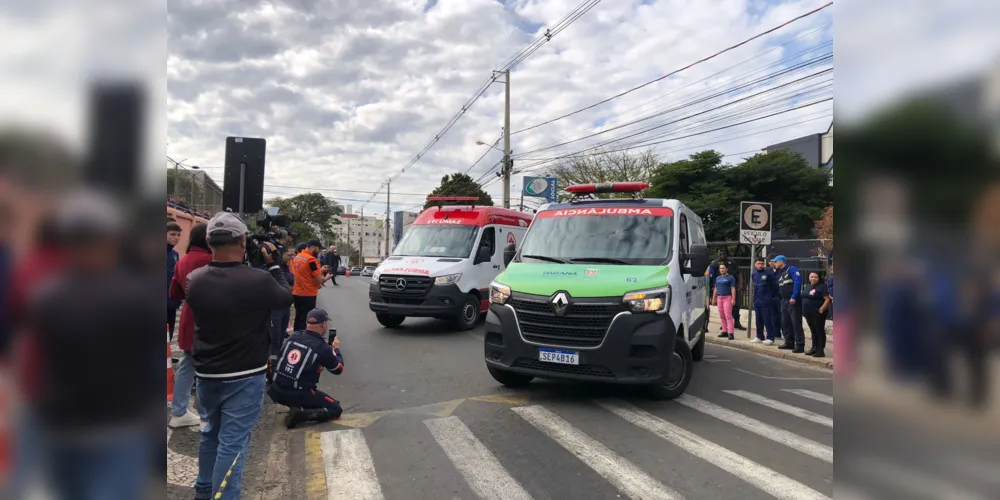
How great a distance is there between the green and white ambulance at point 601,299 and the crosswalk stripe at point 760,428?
0.97 feet

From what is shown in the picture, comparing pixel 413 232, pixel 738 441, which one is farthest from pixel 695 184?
pixel 738 441

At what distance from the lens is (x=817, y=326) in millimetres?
9750

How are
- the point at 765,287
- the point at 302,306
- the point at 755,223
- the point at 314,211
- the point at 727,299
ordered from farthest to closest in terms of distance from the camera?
the point at 314,211
the point at 727,299
the point at 755,223
the point at 765,287
the point at 302,306

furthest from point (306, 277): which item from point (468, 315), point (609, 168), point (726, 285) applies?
point (609, 168)

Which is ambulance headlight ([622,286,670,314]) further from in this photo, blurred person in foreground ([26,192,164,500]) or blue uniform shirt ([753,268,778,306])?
blue uniform shirt ([753,268,778,306])

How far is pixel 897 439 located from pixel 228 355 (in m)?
3.11

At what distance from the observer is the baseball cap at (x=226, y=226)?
3182 millimetres

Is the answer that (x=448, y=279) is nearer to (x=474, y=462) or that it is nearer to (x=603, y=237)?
(x=603, y=237)

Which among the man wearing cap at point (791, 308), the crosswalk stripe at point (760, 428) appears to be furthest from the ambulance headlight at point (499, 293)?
the man wearing cap at point (791, 308)

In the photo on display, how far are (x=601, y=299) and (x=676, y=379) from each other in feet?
5.00

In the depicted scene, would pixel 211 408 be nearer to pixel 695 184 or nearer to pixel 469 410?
pixel 469 410

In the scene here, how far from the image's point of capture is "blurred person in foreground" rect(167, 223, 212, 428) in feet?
12.0

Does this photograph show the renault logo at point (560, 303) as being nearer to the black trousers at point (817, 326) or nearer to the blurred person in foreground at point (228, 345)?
the blurred person in foreground at point (228, 345)

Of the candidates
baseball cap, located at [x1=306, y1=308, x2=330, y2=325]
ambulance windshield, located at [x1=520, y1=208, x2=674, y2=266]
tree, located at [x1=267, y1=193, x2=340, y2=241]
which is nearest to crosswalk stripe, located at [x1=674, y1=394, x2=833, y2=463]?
ambulance windshield, located at [x1=520, y1=208, x2=674, y2=266]
